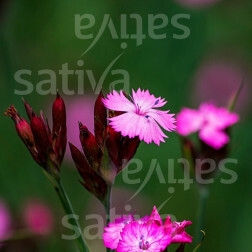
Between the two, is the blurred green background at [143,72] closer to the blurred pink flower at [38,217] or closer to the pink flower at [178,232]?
the blurred pink flower at [38,217]

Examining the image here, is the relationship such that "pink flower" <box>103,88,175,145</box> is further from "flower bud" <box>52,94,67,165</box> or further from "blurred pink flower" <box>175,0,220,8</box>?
"blurred pink flower" <box>175,0,220,8</box>

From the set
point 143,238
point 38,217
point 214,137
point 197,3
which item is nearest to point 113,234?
point 143,238

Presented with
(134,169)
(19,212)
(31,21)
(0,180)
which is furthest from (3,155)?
(31,21)

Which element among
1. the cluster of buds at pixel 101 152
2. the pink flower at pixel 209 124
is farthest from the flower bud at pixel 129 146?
the pink flower at pixel 209 124

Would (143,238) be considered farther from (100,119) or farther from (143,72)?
(143,72)

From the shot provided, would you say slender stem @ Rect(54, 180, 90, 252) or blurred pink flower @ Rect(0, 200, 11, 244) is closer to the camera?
slender stem @ Rect(54, 180, 90, 252)

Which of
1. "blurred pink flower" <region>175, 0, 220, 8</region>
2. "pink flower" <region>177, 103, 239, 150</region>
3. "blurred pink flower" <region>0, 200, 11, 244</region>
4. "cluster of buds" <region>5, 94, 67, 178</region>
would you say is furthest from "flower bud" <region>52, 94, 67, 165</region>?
"blurred pink flower" <region>175, 0, 220, 8</region>

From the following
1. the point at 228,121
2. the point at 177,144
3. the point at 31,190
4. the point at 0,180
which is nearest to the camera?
the point at 228,121

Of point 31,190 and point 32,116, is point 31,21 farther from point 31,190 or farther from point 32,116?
point 32,116
